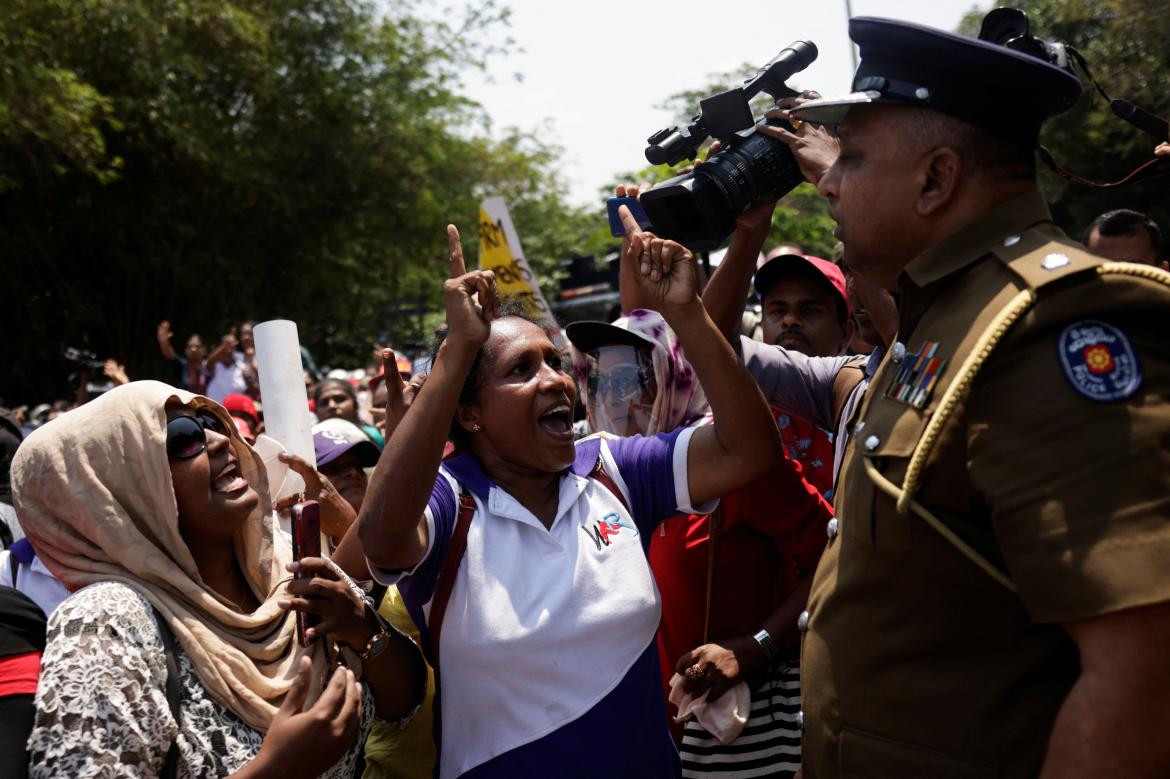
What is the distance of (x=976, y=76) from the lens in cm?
171

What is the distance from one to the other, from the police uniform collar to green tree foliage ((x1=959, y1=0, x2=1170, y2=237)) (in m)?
9.52

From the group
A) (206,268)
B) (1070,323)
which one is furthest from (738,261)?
(206,268)

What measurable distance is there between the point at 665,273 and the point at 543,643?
2.81ft

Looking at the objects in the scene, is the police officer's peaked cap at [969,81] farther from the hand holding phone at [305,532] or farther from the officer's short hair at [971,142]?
the hand holding phone at [305,532]

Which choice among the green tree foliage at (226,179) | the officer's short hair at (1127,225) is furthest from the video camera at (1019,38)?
the green tree foliage at (226,179)

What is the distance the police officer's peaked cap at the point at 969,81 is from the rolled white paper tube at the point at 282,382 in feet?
5.44

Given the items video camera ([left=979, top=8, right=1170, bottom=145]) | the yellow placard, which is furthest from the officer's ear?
the yellow placard

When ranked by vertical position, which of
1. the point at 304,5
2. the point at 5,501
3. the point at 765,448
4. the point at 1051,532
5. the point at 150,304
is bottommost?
the point at 150,304

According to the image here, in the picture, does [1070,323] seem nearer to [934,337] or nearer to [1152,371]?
[1152,371]

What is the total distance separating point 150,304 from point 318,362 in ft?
17.3

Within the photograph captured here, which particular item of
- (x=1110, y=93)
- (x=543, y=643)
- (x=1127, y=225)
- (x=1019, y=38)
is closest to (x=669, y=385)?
(x=543, y=643)

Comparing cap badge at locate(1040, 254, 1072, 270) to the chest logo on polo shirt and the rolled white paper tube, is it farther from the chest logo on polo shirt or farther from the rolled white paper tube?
the rolled white paper tube

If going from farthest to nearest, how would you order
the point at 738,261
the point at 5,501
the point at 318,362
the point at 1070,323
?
1. the point at 318,362
2. the point at 5,501
3. the point at 738,261
4. the point at 1070,323

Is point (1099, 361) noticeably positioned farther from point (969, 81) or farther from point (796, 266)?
point (796, 266)
